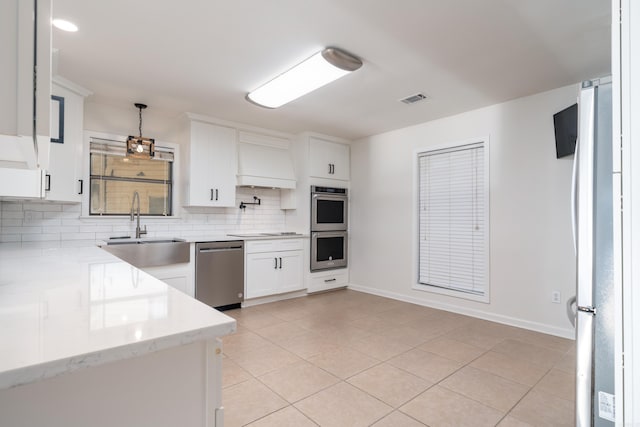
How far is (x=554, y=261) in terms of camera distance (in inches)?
128

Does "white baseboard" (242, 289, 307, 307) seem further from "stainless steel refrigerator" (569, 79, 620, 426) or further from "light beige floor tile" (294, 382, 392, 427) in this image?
"stainless steel refrigerator" (569, 79, 620, 426)

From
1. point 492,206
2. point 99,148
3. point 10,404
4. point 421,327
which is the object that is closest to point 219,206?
point 99,148

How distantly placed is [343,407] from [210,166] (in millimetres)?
3224

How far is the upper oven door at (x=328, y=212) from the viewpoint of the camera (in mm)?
4887

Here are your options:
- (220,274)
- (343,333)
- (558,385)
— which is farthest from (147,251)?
(558,385)

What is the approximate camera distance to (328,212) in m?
5.07

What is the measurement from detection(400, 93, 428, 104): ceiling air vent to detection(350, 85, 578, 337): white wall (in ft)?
2.55

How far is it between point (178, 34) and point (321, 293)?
3.84 meters

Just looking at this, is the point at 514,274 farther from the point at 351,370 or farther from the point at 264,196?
the point at 264,196

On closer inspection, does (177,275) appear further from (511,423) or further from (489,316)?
(489,316)

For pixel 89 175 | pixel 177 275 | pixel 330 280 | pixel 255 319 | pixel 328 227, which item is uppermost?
pixel 89 175

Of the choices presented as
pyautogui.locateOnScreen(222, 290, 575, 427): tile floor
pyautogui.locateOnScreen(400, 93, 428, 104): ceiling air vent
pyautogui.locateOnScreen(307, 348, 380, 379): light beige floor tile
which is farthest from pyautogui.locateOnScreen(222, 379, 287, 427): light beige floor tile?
pyautogui.locateOnScreen(400, 93, 428, 104): ceiling air vent

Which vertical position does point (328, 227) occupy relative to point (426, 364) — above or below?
above

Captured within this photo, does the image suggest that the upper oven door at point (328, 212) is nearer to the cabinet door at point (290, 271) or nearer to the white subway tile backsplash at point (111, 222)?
the cabinet door at point (290, 271)
